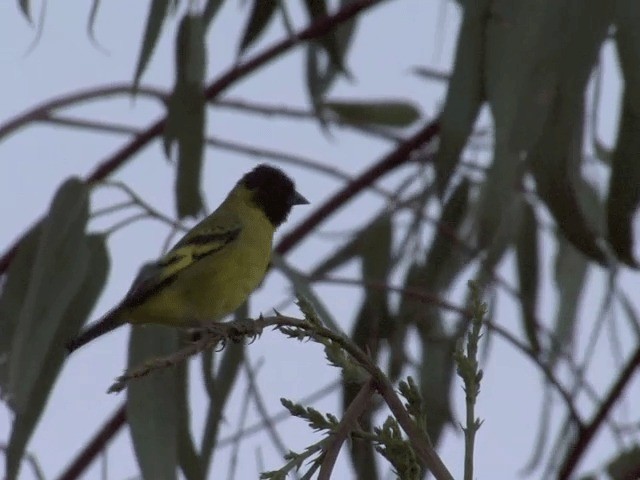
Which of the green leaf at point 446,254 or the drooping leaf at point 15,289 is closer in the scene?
the drooping leaf at point 15,289

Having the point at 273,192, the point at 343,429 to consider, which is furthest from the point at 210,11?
the point at 343,429

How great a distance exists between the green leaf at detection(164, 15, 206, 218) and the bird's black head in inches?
14.7

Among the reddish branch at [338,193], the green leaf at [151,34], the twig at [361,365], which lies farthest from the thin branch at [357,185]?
the twig at [361,365]

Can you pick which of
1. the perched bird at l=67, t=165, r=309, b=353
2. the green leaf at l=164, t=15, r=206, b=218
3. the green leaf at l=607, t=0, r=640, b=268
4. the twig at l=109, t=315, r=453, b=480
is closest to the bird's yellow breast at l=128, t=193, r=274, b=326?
the perched bird at l=67, t=165, r=309, b=353

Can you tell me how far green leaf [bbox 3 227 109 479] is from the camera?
2416mm

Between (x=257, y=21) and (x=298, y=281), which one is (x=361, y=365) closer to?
(x=298, y=281)

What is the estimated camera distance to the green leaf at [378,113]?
344 centimetres

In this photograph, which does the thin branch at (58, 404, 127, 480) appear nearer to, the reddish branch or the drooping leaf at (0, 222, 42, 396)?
the drooping leaf at (0, 222, 42, 396)

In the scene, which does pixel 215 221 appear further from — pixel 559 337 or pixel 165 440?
pixel 559 337

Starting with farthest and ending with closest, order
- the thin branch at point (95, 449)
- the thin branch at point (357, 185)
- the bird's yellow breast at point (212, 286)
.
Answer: the thin branch at point (357, 185)
the thin branch at point (95, 449)
the bird's yellow breast at point (212, 286)

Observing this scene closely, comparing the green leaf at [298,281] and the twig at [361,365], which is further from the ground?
the green leaf at [298,281]

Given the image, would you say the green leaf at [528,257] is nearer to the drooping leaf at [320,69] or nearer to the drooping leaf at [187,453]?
the drooping leaf at [320,69]

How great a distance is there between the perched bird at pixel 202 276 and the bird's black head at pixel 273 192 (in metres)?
0.15

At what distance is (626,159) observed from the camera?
81.4 inches
